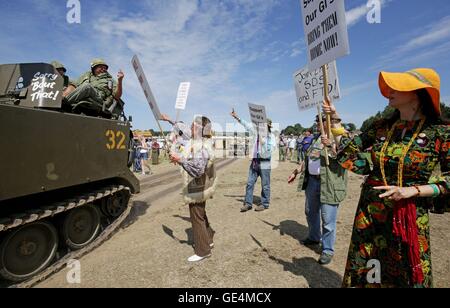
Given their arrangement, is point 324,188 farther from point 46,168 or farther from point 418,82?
point 46,168

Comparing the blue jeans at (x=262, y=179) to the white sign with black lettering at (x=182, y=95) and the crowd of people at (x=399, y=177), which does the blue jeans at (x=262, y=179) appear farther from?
the crowd of people at (x=399, y=177)

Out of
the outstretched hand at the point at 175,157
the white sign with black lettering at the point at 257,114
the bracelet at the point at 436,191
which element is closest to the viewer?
the bracelet at the point at 436,191

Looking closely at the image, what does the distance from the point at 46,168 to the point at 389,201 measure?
3974 millimetres

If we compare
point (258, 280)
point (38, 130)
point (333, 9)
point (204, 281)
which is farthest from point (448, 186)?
point (38, 130)

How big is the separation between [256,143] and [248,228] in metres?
2.18

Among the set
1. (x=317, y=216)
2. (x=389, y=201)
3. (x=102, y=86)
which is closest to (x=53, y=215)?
(x=102, y=86)

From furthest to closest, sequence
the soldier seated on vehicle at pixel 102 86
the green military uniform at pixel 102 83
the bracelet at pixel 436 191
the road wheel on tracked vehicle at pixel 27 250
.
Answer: the green military uniform at pixel 102 83 < the soldier seated on vehicle at pixel 102 86 < the road wheel on tracked vehicle at pixel 27 250 < the bracelet at pixel 436 191

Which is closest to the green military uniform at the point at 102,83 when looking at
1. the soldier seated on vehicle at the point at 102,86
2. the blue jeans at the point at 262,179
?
the soldier seated on vehicle at the point at 102,86

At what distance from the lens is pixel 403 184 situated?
192 cm

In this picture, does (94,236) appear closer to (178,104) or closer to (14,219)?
(14,219)

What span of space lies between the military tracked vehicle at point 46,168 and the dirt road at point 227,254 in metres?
0.47

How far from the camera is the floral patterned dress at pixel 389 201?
186cm

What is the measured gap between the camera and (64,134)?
3824mm

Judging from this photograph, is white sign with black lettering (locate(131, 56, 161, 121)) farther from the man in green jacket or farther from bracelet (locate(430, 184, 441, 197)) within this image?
bracelet (locate(430, 184, 441, 197))
